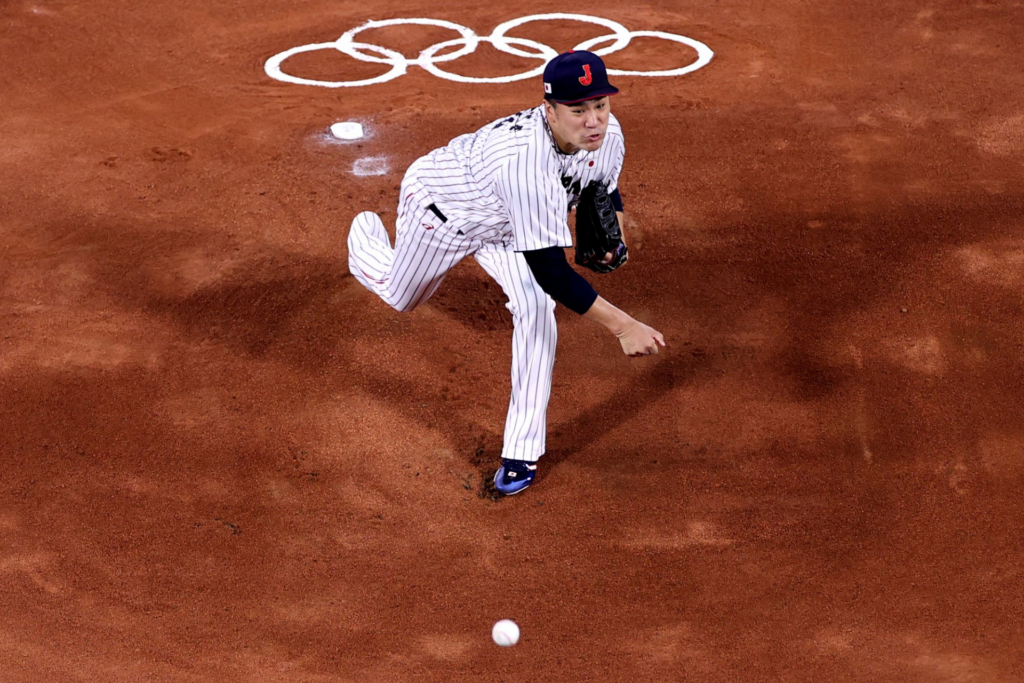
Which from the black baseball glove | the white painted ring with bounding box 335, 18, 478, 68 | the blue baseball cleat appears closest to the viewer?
the black baseball glove

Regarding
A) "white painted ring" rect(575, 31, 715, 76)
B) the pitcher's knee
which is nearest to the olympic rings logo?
"white painted ring" rect(575, 31, 715, 76)

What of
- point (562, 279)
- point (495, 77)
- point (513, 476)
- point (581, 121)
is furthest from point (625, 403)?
point (495, 77)

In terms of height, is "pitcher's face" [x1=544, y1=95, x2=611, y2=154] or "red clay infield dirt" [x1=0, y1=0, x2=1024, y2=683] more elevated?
"pitcher's face" [x1=544, y1=95, x2=611, y2=154]

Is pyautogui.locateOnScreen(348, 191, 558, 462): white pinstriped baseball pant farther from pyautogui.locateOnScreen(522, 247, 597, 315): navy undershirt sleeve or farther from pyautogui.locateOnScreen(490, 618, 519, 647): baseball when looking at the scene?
pyautogui.locateOnScreen(490, 618, 519, 647): baseball

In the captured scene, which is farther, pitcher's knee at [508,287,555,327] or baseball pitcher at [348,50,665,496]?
pitcher's knee at [508,287,555,327]

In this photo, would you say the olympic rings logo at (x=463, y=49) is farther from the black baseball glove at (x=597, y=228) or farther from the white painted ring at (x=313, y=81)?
the black baseball glove at (x=597, y=228)

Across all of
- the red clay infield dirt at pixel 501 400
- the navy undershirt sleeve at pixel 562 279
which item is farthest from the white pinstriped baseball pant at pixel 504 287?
the navy undershirt sleeve at pixel 562 279

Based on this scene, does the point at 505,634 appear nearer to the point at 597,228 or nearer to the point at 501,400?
the point at 501,400

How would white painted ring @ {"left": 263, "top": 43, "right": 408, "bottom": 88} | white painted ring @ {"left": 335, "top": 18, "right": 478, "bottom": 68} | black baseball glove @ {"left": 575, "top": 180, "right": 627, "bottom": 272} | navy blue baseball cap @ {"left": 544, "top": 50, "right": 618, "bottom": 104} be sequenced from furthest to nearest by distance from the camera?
1. white painted ring @ {"left": 335, "top": 18, "right": 478, "bottom": 68}
2. white painted ring @ {"left": 263, "top": 43, "right": 408, "bottom": 88}
3. black baseball glove @ {"left": 575, "top": 180, "right": 627, "bottom": 272}
4. navy blue baseball cap @ {"left": 544, "top": 50, "right": 618, "bottom": 104}
